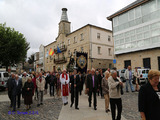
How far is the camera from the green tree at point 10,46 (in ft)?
75.3

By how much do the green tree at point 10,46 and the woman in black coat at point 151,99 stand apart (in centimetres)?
2435

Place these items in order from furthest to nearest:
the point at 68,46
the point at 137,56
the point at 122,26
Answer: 1. the point at 68,46
2. the point at 122,26
3. the point at 137,56

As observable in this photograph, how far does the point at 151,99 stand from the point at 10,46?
24891mm

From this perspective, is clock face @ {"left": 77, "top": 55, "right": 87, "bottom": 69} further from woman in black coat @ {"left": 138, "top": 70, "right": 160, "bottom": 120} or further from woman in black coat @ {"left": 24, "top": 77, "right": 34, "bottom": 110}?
woman in black coat @ {"left": 138, "top": 70, "right": 160, "bottom": 120}

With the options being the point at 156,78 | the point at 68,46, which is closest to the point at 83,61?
the point at 156,78

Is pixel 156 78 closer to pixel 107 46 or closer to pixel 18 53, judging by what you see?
pixel 18 53

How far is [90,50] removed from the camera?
28500mm

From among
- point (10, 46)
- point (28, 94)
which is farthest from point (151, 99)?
point (10, 46)

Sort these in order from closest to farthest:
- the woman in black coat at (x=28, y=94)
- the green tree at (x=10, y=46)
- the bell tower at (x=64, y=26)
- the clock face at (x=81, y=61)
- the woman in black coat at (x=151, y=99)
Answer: the woman in black coat at (x=151, y=99) < the woman in black coat at (x=28, y=94) < the clock face at (x=81, y=61) < the green tree at (x=10, y=46) < the bell tower at (x=64, y=26)

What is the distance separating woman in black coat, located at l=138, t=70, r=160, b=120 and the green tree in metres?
24.3

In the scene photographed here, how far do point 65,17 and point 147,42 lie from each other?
84.3 ft

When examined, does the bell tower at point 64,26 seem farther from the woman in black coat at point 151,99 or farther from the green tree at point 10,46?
the woman in black coat at point 151,99

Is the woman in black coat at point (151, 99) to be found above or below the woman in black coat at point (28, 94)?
above

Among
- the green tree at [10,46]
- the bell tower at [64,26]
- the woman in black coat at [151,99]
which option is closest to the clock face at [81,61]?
the green tree at [10,46]
